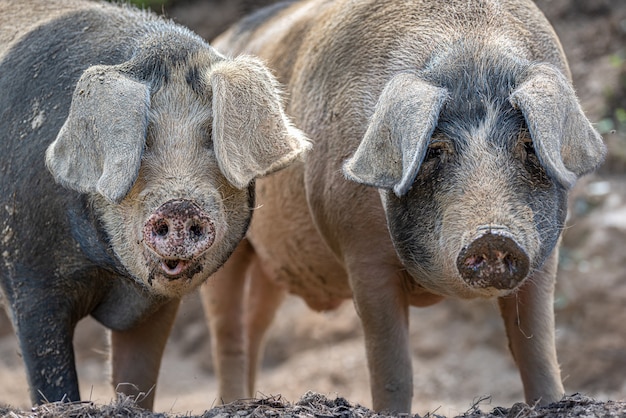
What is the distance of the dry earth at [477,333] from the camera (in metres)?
9.57

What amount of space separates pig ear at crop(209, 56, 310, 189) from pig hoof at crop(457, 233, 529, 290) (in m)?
0.95

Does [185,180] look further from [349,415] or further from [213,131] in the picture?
[349,415]

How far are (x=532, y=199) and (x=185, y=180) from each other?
4.97 feet

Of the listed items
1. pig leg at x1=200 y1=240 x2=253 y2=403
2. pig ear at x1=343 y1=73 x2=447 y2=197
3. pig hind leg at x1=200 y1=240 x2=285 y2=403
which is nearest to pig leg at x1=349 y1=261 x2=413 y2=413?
pig ear at x1=343 y1=73 x2=447 y2=197

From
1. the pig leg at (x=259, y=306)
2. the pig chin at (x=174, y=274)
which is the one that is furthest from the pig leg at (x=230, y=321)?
the pig chin at (x=174, y=274)

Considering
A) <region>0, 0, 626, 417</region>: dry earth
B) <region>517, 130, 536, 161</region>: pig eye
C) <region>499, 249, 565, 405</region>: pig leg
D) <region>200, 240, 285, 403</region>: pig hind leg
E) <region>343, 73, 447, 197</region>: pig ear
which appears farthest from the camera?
<region>0, 0, 626, 417</region>: dry earth

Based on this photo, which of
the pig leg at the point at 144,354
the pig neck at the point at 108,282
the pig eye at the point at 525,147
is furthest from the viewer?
the pig leg at the point at 144,354

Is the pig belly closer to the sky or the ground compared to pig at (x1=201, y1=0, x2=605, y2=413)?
closer to the ground

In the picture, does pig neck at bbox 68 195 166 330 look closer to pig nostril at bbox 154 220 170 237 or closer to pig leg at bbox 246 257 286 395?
pig nostril at bbox 154 220 170 237

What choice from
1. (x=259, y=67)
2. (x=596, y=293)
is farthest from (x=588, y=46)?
(x=259, y=67)

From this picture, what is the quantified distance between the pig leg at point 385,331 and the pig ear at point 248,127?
102cm

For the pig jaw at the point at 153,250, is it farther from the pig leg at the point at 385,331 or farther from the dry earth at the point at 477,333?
the dry earth at the point at 477,333

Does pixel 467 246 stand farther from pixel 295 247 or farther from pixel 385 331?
pixel 295 247

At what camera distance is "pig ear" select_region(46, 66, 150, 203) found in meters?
4.97
